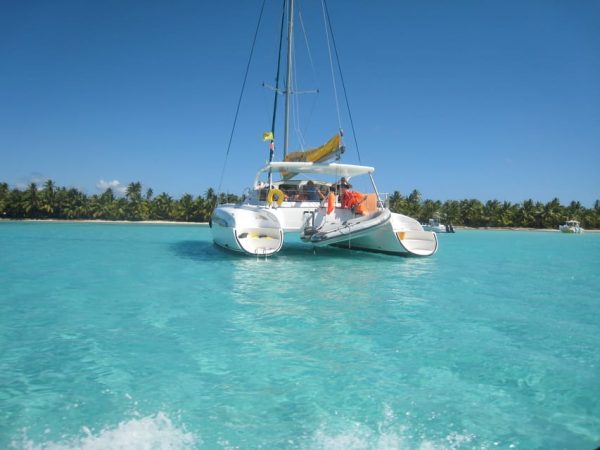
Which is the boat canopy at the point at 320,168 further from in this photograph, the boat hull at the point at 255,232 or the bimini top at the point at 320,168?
the boat hull at the point at 255,232

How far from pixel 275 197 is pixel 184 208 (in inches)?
1811

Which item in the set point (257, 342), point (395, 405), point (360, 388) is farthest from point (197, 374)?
point (395, 405)

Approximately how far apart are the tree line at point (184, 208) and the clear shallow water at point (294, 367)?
40.1 meters

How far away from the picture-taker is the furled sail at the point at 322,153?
36.7 ft

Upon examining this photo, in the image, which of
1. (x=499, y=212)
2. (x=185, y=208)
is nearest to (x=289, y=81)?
(x=185, y=208)

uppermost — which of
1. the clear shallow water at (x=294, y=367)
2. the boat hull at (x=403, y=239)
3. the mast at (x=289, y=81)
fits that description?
the mast at (x=289, y=81)

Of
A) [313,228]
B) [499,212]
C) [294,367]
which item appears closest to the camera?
[294,367]

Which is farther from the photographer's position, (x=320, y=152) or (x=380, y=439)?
(x=320, y=152)

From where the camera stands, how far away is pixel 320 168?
12195 mm

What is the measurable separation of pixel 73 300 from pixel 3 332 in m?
1.79

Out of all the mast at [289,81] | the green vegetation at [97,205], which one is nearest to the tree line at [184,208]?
the green vegetation at [97,205]

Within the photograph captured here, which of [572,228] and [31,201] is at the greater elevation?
[31,201]

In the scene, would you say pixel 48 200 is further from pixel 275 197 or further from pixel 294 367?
pixel 294 367

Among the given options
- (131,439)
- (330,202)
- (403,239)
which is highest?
(330,202)
